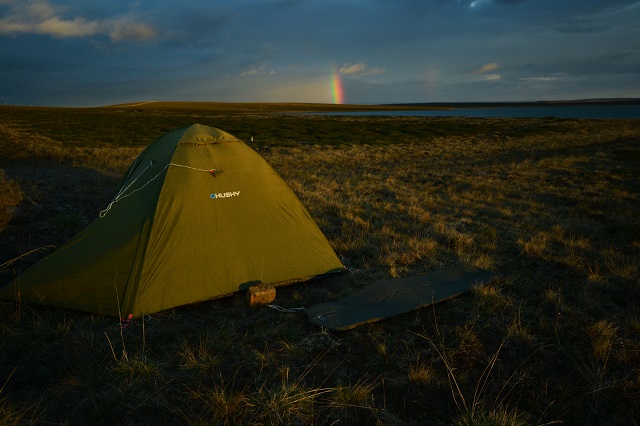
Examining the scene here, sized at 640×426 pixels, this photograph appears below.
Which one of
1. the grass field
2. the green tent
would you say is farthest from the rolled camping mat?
the green tent

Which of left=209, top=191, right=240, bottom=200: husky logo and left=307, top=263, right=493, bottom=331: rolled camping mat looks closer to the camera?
left=307, top=263, right=493, bottom=331: rolled camping mat

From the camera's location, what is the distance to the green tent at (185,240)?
14.6 feet

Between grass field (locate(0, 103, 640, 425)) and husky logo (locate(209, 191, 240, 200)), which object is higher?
husky logo (locate(209, 191, 240, 200))

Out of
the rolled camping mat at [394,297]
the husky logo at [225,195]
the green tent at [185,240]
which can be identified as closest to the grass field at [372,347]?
the rolled camping mat at [394,297]

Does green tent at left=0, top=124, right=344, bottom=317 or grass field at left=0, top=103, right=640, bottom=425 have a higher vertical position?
green tent at left=0, top=124, right=344, bottom=317

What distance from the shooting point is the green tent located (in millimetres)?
4449

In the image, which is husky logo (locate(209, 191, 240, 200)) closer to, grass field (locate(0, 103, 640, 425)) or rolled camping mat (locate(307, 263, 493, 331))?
grass field (locate(0, 103, 640, 425))

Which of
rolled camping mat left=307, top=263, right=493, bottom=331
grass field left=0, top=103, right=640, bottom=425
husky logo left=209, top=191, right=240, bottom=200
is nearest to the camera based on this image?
grass field left=0, top=103, right=640, bottom=425

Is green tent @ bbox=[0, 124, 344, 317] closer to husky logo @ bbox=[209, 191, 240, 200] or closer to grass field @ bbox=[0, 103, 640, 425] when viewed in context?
husky logo @ bbox=[209, 191, 240, 200]

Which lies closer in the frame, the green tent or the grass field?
the grass field

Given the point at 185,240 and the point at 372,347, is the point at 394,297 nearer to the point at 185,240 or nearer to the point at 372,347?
the point at 372,347

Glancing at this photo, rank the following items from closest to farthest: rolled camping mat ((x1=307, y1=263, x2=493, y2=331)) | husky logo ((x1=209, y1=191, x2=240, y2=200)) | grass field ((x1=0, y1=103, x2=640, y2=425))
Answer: grass field ((x1=0, y1=103, x2=640, y2=425)) → rolled camping mat ((x1=307, y1=263, x2=493, y2=331)) → husky logo ((x1=209, y1=191, x2=240, y2=200))

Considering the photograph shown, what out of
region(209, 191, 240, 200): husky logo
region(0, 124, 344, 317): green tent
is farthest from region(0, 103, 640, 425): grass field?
region(209, 191, 240, 200): husky logo

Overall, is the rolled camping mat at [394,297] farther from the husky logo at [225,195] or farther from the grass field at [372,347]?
the husky logo at [225,195]
